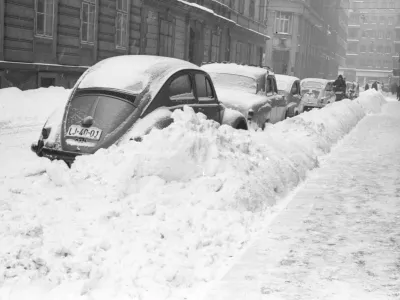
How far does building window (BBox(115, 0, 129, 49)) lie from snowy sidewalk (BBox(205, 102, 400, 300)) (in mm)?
16116

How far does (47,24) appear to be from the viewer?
1853 centimetres

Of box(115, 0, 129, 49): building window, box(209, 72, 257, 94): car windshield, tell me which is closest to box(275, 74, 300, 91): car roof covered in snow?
box(209, 72, 257, 94): car windshield

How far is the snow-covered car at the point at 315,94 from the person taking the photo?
2405cm

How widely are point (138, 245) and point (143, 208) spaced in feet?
2.24

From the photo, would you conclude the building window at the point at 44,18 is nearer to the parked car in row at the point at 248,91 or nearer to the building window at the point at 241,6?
the parked car in row at the point at 248,91

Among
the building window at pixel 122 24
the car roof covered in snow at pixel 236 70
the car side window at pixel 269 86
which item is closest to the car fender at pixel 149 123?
the car roof covered in snow at pixel 236 70

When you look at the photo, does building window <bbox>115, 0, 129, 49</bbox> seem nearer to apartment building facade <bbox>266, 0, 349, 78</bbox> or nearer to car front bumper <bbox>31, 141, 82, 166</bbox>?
car front bumper <bbox>31, 141, 82, 166</bbox>

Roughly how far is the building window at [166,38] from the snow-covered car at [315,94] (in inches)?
266

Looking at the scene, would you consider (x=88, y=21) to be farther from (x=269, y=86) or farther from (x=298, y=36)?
(x=298, y=36)

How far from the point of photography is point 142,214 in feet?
16.7

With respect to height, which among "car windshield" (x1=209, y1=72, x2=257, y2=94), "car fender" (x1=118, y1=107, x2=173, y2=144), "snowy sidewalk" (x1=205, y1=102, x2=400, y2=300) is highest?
"car windshield" (x1=209, y1=72, x2=257, y2=94)

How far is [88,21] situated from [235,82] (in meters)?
9.98

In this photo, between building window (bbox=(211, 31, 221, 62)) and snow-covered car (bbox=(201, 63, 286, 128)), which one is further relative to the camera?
building window (bbox=(211, 31, 221, 62))

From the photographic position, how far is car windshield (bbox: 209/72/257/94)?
41.2 feet
